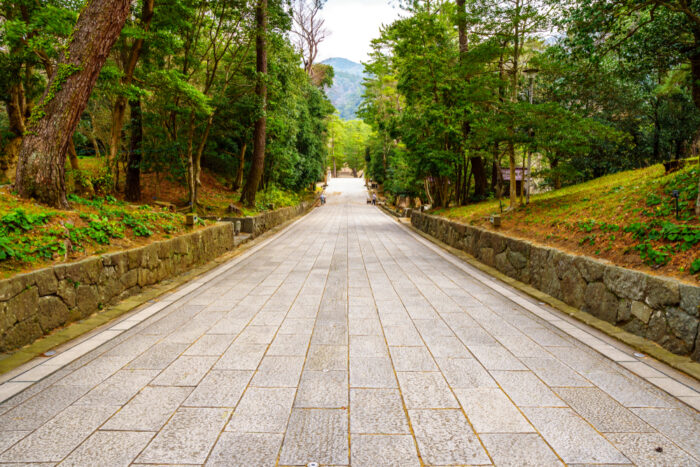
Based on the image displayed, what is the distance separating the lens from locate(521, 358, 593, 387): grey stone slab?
3.03 metres

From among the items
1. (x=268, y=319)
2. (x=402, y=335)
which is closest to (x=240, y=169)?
(x=268, y=319)

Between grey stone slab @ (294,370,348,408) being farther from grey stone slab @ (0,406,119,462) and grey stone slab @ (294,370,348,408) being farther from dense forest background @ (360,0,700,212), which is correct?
dense forest background @ (360,0,700,212)

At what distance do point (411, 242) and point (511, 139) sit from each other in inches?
187

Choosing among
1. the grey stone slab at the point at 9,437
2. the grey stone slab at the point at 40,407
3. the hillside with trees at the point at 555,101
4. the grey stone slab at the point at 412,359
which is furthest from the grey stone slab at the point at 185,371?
the hillside with trees at the point at 555,101

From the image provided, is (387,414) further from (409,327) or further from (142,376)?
(142,376)

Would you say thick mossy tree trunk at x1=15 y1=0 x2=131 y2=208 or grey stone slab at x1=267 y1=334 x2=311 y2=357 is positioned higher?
thick mossy tree trunk at x1=15 y1=0 x2=131 y2=208

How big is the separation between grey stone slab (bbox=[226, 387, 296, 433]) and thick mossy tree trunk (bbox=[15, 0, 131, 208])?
5313 millimetres

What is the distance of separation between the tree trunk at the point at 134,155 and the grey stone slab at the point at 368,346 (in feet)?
39.4

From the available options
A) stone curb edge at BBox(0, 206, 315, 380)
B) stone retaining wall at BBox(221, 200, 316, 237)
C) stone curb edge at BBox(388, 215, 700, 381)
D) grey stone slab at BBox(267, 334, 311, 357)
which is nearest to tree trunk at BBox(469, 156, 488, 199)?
stone retaining wall at BBox(221, 200, 316, 237)

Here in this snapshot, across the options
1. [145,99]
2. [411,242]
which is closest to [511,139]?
[411,242]

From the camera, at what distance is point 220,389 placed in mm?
2865

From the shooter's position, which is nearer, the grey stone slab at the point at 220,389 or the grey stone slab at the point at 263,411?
the grey stone slab at the point at 263,411

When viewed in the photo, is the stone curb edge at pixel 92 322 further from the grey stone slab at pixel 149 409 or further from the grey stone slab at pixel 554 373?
the grey stone slab at pixel 554 373

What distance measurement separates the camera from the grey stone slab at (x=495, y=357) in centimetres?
332
